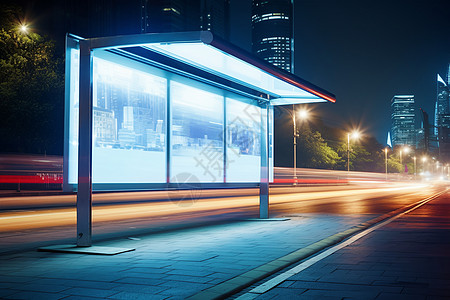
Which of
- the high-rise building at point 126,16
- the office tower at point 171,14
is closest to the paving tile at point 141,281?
the high-rise building at point 126,16

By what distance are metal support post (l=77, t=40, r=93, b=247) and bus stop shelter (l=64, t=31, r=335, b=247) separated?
2cm

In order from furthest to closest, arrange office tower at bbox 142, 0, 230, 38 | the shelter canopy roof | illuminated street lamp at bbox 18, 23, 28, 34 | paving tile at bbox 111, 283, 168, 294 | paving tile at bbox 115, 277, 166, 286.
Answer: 1. office tower at bbox 142, 0, 230, 38
2. illuminated street lamp at bbox 18, 23, 28, 34
3. the shelter canopy roof
4. paving tile at bbox 115, 277, 166, 286
5. paving tile at bbox 111, 283, 168, 294

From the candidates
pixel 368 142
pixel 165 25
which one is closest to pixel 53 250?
pixel 165 25

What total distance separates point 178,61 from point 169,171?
7.06 feet

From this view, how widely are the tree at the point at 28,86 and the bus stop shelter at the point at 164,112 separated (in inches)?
935

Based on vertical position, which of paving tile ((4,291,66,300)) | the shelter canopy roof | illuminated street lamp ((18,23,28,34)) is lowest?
paving tile ((4,291,66,300))

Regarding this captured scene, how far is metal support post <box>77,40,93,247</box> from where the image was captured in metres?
7.91

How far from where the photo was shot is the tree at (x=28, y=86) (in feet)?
108

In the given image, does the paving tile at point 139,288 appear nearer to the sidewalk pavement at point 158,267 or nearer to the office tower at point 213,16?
the sidewalk pavement at point 158,267

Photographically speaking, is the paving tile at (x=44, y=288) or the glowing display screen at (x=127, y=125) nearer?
the paving tile at (x=44, y=288)

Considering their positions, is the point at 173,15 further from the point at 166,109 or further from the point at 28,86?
the point at 166,109

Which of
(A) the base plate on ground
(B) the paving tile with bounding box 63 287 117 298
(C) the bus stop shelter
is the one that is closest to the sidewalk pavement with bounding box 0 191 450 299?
(B) the paving tile with bounding box 63 287 117 298

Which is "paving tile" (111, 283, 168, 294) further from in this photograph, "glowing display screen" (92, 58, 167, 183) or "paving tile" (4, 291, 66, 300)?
"glowing display screen" (92, 58, 167, 183)

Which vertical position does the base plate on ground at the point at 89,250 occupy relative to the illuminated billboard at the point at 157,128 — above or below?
below
